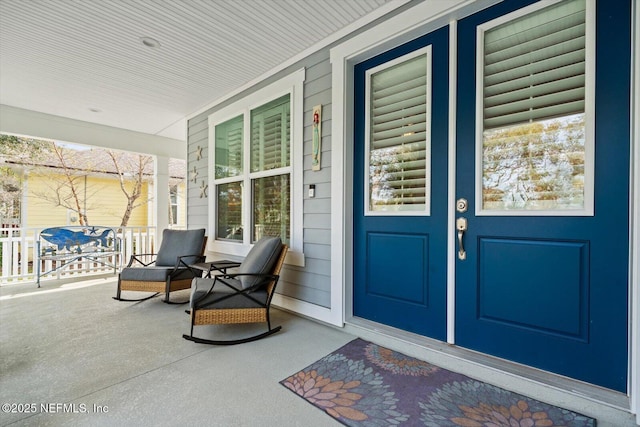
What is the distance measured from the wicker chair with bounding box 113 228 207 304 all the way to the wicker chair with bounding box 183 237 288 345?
91 cm

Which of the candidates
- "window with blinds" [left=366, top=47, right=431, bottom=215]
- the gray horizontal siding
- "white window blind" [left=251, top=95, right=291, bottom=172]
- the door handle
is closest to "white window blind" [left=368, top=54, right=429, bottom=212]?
"window with blinds" [left=366, top=47, right=431, bottom=215]

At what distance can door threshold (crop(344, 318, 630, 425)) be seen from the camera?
167 cm

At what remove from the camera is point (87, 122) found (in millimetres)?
5578

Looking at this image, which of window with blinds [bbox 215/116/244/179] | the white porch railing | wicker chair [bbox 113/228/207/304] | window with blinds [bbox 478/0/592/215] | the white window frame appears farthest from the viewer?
the white porch railing

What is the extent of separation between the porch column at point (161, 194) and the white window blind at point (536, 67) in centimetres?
634

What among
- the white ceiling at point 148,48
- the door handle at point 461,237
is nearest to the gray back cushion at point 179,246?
the white ceiling at point 148,48

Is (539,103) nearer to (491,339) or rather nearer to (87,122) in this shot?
(491,339)

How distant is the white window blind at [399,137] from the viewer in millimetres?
2533

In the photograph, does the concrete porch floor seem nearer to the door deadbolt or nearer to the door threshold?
the door threshold

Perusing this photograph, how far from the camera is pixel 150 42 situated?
3.12 meters

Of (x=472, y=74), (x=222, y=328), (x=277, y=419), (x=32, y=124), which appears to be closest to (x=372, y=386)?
(x=277, y=419)

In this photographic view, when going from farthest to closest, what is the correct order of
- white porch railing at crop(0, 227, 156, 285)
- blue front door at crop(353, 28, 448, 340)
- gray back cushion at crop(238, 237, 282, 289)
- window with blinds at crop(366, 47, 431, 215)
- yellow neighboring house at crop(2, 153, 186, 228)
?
yellow neighboring house at crop(2, 153, 186, 228) → white porch railing at crop(0, 227, 156, 285) → gray back cushion at crop(238, 237, 282, 289) → window with blinds at crop(366, 47, 431, 215) → blue front door at crop(353, 28, 448, 340)

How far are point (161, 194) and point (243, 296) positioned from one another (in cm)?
483

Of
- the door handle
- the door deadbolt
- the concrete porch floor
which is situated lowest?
the concrete porch floor
